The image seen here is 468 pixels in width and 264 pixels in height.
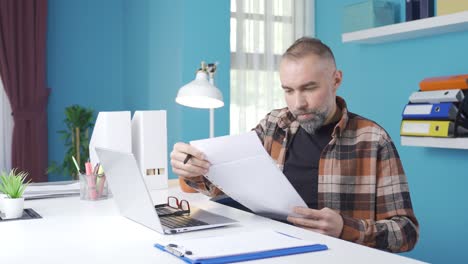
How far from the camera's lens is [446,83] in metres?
2.70

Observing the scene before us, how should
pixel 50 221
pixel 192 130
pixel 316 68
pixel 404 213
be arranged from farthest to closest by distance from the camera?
1. pixel 192 130
2. pixel 316 68
3. pixel 404 213
4. pixel 50 221

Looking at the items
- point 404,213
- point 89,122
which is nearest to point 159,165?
point 404,213

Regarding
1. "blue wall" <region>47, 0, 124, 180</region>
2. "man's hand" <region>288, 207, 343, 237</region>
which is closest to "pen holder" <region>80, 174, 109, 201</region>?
"man's hand" <region>288, 207, 343, 237</region>

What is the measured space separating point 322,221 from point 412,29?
69.6 inches

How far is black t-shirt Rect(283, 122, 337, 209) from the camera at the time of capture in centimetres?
194

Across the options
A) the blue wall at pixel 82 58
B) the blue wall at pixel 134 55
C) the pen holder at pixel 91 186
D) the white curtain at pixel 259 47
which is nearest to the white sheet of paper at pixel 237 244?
the pen holder at pixel 91 186

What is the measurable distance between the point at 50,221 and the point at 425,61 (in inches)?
89.0

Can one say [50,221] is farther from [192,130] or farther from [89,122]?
[89,122]

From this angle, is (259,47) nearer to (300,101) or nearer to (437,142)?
(437,142)

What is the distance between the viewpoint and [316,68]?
72.9 inches

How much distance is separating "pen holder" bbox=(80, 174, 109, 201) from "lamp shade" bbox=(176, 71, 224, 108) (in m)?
0.49

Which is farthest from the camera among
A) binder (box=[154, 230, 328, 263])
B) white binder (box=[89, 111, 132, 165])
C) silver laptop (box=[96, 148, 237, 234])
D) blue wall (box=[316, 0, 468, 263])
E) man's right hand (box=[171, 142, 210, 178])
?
blue wall (box=[316, 0, 468, 263])

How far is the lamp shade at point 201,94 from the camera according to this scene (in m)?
2.21

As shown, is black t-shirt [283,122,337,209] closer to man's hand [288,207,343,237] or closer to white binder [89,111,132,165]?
man's hand [288,207,343,237]
